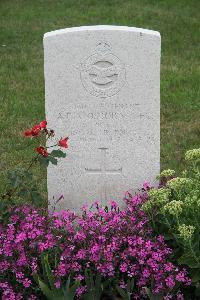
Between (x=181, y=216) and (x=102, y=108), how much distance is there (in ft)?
2.97

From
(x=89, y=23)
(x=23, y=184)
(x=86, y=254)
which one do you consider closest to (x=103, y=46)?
(x=23, y=184)

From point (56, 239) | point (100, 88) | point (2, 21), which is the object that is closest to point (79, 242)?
point (56, 239)

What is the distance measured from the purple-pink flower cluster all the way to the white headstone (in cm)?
61

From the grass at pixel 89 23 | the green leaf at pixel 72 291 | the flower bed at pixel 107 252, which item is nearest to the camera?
the green leaf at pixel 72 291

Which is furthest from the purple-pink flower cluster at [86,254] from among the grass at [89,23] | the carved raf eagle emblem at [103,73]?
the grass at [89,23]

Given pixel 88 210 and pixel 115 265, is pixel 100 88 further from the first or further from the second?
pixel 115 265

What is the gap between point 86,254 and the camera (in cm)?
380

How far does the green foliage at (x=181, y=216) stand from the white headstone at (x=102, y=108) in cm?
41

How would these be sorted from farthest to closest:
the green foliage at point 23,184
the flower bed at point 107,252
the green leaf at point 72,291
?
the green foliage at point 23,184, the flower bed at point 107,252, the green leaf at point 72,291

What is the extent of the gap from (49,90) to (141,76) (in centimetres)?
58

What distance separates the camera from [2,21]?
38.8ft

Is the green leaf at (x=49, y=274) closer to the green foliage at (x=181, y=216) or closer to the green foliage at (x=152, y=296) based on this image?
the green foliage at (x=152, y=296)

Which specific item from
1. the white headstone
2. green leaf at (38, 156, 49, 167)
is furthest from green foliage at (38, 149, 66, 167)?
the white headstone

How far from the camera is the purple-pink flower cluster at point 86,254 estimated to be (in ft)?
12.3
